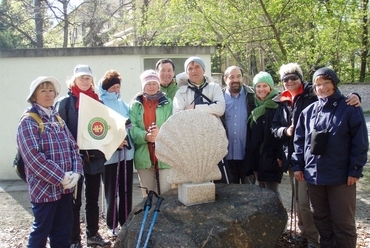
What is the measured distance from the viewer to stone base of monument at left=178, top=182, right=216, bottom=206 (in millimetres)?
3699

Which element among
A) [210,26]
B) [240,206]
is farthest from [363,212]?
[210,26]

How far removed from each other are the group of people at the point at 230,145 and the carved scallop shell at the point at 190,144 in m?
0.64

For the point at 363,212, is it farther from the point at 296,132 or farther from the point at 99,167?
the point at 99,167

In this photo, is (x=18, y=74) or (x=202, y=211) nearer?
(x=202, y=211)

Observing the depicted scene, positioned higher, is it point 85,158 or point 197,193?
point 85,158

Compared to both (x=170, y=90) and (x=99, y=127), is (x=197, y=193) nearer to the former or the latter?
(x=99, y=127)

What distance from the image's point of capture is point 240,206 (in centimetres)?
357

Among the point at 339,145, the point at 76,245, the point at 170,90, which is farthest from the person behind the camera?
the point at 170,90

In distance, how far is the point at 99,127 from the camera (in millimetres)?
4340

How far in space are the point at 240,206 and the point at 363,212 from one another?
291 centimetres

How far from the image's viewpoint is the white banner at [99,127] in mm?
4215

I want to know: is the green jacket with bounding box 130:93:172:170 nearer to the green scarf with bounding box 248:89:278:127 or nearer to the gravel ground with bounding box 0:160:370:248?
the green scarf with bounding box 248:89:278:127

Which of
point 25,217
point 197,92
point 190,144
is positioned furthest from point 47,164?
point 25,217

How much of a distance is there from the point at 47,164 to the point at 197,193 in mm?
1323
